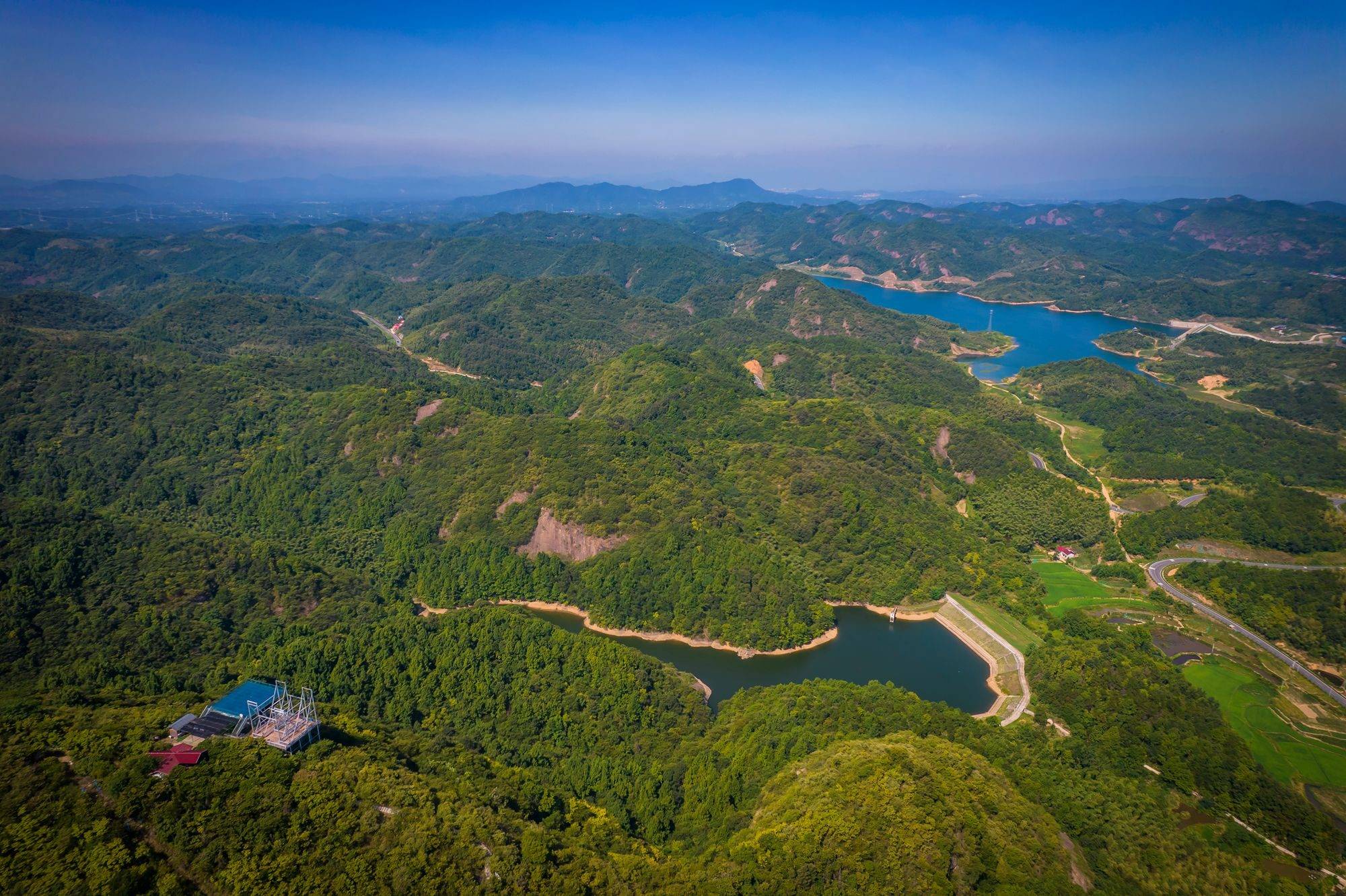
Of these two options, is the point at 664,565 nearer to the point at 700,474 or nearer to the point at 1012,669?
the point at 700,474

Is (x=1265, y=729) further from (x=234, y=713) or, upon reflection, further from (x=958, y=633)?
(x=234, y=713)

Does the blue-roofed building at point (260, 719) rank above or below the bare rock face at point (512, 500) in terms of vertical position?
above

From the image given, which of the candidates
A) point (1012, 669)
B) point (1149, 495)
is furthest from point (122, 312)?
point (1149, 495)

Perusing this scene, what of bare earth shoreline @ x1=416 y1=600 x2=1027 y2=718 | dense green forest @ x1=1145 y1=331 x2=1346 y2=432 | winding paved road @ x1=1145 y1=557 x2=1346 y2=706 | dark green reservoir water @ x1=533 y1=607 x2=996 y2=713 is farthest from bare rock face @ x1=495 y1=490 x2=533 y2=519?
dense green forest @ x1=1145 y1=331 x2=1346 y2=432

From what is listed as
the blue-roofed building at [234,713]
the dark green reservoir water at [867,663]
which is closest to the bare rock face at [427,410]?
the dark green reservoir water at [867,663]

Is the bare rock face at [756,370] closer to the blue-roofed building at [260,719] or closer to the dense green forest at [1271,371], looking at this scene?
the dense green forest at [1271,371]

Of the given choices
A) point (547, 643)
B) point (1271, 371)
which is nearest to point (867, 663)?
point (547, 643)
